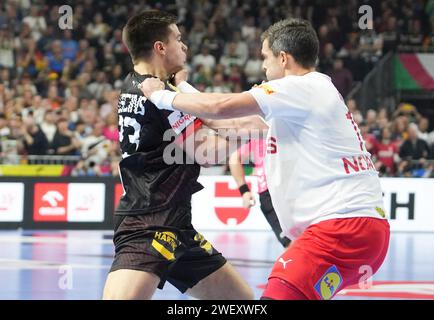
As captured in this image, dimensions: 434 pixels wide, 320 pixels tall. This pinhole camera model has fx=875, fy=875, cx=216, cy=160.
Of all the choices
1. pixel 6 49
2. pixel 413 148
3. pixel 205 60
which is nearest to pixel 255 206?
pixel 413 148

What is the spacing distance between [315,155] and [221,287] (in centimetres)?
111

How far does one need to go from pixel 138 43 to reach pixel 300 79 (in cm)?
102

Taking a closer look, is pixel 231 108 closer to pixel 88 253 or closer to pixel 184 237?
pixel 184 237

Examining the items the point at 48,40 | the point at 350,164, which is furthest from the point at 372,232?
the point at 48,40

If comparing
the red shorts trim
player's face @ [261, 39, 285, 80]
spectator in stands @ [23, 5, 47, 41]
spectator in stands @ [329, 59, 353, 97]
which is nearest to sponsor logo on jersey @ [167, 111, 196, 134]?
player's face @ [261, 39, 285, 80]

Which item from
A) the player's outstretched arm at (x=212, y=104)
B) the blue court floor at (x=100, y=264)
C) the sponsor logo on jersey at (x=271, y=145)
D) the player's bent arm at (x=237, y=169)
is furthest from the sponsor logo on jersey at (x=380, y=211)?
the player's bent arm at (x=237, y=169)

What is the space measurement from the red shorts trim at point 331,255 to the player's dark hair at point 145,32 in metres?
1.38

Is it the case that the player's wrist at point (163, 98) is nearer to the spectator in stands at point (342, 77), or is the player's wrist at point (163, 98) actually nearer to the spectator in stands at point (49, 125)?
the spectator in stands at point (49, 125)

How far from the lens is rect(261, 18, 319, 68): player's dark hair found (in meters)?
4.40

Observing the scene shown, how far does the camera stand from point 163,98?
4.44 metres

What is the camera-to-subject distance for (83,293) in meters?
8.06

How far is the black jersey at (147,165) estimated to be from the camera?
15.4 ft

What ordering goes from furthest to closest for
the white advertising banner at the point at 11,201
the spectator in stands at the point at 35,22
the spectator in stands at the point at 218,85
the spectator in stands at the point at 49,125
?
the spectator in stands at the point at 35,22, the spectator in stands at the point at 218,85, the spectator in stands at the point at 49,125, the white advertising banner at the point at 11,201

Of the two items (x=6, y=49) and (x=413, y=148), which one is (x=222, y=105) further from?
(x=6, y=49)
